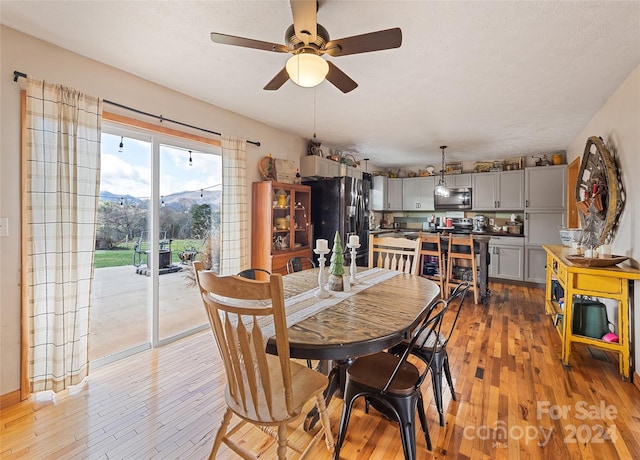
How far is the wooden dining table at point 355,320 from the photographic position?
47.2 inches

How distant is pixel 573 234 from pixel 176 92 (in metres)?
4.41

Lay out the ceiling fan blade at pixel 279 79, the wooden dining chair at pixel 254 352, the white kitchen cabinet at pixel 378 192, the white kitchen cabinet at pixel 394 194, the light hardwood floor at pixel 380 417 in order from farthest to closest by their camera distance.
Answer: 1. the white kitchen cabinet at pixel 394 194
2. the white kitchen cabinet at pixel 378 192
3. the ceiling fan blade at pixel 279 79
4. the light hardwood floor at pixel 380 417
5. the wooden dining chair at pixel 254 352

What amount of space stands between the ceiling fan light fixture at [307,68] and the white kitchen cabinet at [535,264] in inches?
213

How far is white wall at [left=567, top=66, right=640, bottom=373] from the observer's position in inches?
89.9

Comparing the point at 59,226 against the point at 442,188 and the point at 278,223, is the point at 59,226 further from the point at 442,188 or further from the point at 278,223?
the point at 442,188

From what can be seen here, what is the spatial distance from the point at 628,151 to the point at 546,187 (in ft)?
9.93

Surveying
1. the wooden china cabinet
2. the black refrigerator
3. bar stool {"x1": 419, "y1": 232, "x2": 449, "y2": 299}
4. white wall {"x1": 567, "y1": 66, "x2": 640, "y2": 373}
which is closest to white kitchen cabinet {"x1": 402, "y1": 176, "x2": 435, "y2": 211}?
bar stool {"x1": 419, "y1": 232, "x2": 449, "y2": 299}

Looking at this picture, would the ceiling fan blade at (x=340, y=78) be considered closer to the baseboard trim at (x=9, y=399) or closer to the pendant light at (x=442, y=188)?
the baseboard trim at (x=9, y=399)

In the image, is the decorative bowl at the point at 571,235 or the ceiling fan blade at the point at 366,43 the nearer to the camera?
the ceiling fan blade at the point at 366,43

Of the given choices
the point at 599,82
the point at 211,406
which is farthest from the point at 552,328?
the point at 211,406

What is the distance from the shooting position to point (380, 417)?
183cm

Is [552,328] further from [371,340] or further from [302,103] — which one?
[302,103]

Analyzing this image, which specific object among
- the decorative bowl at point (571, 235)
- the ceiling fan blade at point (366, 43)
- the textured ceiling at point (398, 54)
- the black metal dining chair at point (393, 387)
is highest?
the textured ceiling at point (398, 54)

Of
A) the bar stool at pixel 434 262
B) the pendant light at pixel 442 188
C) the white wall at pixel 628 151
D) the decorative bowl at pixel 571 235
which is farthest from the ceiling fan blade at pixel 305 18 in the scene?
the pendant light at pixel 442 188
